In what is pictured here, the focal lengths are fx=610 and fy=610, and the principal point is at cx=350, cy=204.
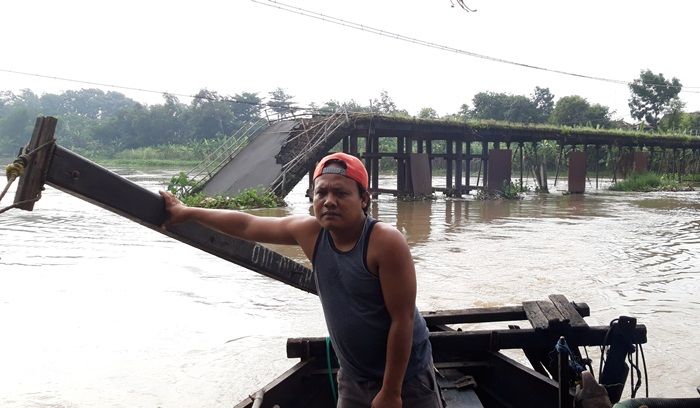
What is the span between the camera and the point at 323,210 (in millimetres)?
2041

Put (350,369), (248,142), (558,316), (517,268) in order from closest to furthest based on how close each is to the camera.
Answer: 1. (350,369)
2. (558,316)
3. (517,268)
4. (248,142)

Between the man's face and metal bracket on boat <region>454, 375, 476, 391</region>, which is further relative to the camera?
metal bracket on boat <region>454, 375, 476, 391</region>

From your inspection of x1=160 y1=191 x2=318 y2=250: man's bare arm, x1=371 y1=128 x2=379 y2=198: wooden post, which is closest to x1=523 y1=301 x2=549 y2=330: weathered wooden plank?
x1=160 y1=191 x2=318 y2=250: man's bare arm

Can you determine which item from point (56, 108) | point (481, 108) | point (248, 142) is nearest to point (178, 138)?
point (481, 108)

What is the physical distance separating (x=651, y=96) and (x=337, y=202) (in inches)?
2051

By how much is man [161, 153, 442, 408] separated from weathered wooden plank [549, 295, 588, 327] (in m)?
1.43

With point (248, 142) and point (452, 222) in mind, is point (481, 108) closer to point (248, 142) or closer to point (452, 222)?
point (248, 142)

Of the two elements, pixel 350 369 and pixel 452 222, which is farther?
pixel 452 222

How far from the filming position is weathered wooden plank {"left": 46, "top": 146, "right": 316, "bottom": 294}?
7.11ft

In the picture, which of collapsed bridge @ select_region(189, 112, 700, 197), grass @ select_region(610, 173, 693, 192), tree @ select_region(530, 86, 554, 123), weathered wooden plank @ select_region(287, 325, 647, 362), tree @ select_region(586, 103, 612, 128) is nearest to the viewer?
weathered wooden plank @ select_region(287, 325, 647, 362)

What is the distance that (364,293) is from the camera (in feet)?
6.68

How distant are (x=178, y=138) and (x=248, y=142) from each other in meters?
43.1

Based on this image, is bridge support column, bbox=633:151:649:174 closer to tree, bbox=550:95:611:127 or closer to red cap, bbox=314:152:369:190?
tree, bbox=550:95:611:127

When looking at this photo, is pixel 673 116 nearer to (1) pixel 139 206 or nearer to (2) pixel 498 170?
(2) pixel 498 170
